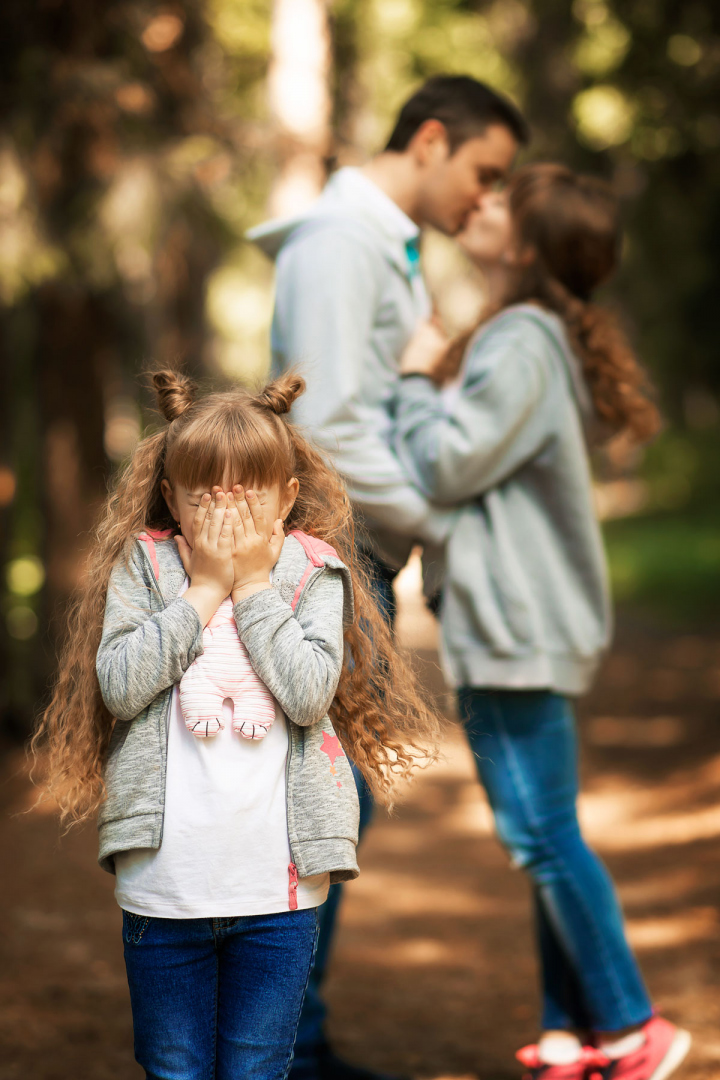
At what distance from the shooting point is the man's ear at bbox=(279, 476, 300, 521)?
6.08ft

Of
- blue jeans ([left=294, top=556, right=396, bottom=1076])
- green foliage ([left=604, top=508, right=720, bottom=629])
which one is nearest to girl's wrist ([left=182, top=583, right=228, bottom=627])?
blue jeans ([left=294, top=556, right=396, bottom=1076])

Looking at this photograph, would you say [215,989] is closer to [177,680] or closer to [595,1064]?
[177,680]

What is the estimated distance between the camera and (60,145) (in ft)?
20.0

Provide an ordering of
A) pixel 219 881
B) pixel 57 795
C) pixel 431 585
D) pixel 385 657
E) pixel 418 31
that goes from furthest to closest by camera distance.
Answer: pixel 418 31 → pixel 431 585 → pixel 385 657 → pixel 57 795 → pixel 219 881

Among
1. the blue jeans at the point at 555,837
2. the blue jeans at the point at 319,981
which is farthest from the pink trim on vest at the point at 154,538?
the blue jeans at the point at 555,837

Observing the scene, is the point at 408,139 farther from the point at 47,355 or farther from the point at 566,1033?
the point at 47,355

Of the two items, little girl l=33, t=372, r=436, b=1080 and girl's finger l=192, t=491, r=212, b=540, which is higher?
girl's finger l=192, t=491, r=212, b=540

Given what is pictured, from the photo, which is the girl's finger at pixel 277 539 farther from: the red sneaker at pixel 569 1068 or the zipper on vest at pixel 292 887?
the red sneaker at pixel 569 1068

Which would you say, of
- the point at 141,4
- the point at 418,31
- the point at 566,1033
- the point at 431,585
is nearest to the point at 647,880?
the point at 566,1033

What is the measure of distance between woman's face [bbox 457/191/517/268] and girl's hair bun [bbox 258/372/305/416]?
105 centimetres

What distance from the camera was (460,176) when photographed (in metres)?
2.87

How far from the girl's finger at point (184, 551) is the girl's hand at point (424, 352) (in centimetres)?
105

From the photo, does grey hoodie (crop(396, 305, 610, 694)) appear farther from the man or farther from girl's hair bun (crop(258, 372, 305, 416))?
girl's hair bun (crop(258, 372, 305, 416))

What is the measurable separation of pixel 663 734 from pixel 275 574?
6133 millimetres
